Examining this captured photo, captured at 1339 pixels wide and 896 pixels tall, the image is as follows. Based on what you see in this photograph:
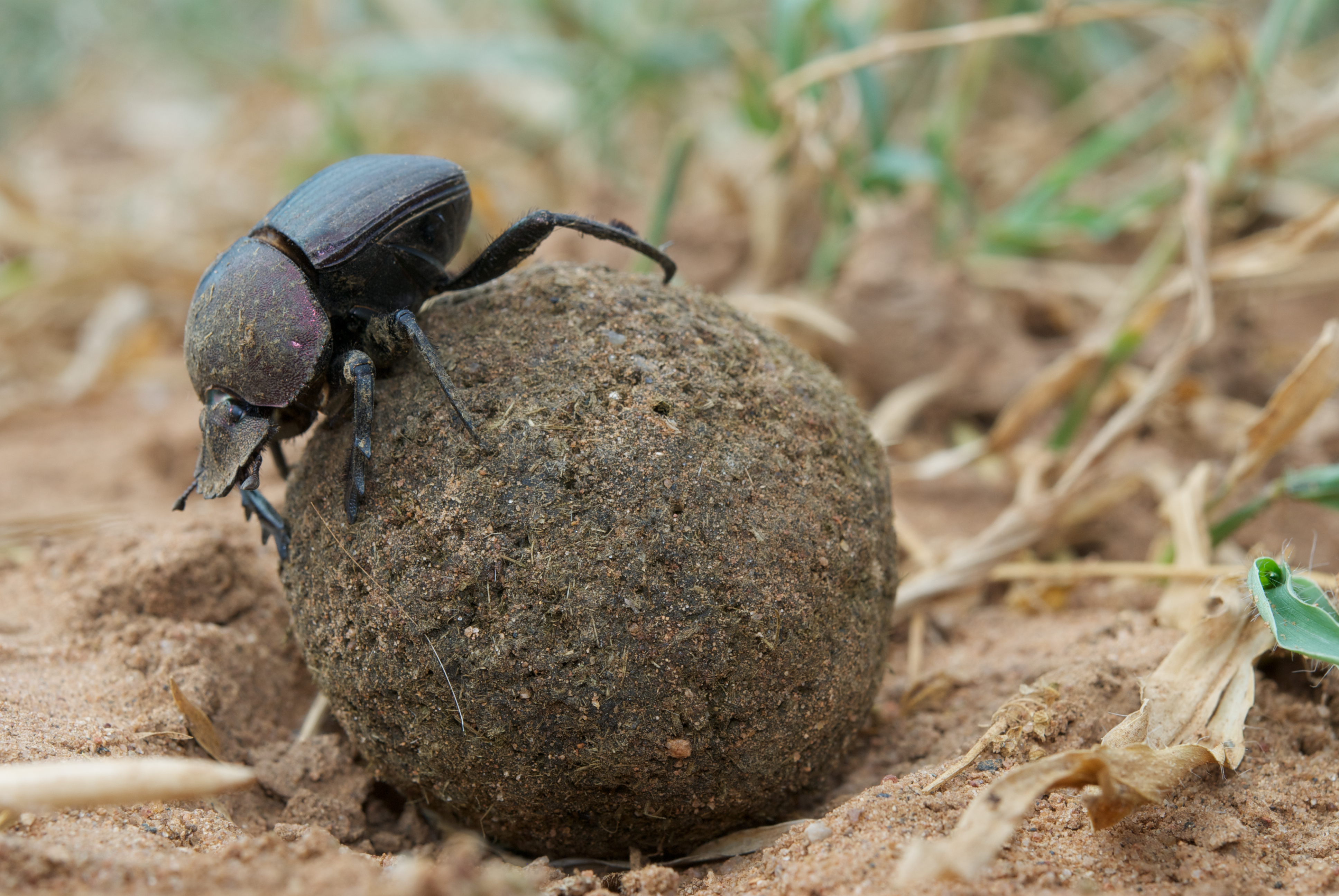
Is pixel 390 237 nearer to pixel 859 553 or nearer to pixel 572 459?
pixel 572 459

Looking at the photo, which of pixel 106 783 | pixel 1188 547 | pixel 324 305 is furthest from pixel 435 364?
pixel 1188 547

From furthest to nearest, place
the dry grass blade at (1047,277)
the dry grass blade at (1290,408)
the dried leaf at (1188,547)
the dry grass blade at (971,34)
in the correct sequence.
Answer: the dry grass blade at (1047,277) → the dry grass blade at (971,34) → the dry grass blade at (1290,408) → the dried leaf at (1188,547)

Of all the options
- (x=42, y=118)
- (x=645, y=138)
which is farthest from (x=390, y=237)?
(x=42, y=118)

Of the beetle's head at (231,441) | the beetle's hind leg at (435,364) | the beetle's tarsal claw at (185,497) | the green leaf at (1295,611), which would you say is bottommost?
the beetle's tarsal claw at (185,497)

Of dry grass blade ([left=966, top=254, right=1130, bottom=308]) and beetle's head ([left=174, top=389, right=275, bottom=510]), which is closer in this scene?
beetle's head ([left=174, top=389, right=275, bottom=510])

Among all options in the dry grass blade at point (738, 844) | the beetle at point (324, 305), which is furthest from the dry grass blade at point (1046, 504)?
the beetle at point (324, 305)

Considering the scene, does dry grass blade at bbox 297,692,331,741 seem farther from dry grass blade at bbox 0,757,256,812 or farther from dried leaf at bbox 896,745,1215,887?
dried leaf at bbox 896,745,1215,887

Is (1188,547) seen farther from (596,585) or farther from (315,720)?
(315,720)

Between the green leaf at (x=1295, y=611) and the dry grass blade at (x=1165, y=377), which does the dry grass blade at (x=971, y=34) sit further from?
the green leaf at (x=1295, y=611)

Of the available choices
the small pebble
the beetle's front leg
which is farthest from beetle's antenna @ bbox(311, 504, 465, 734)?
the small pebble
